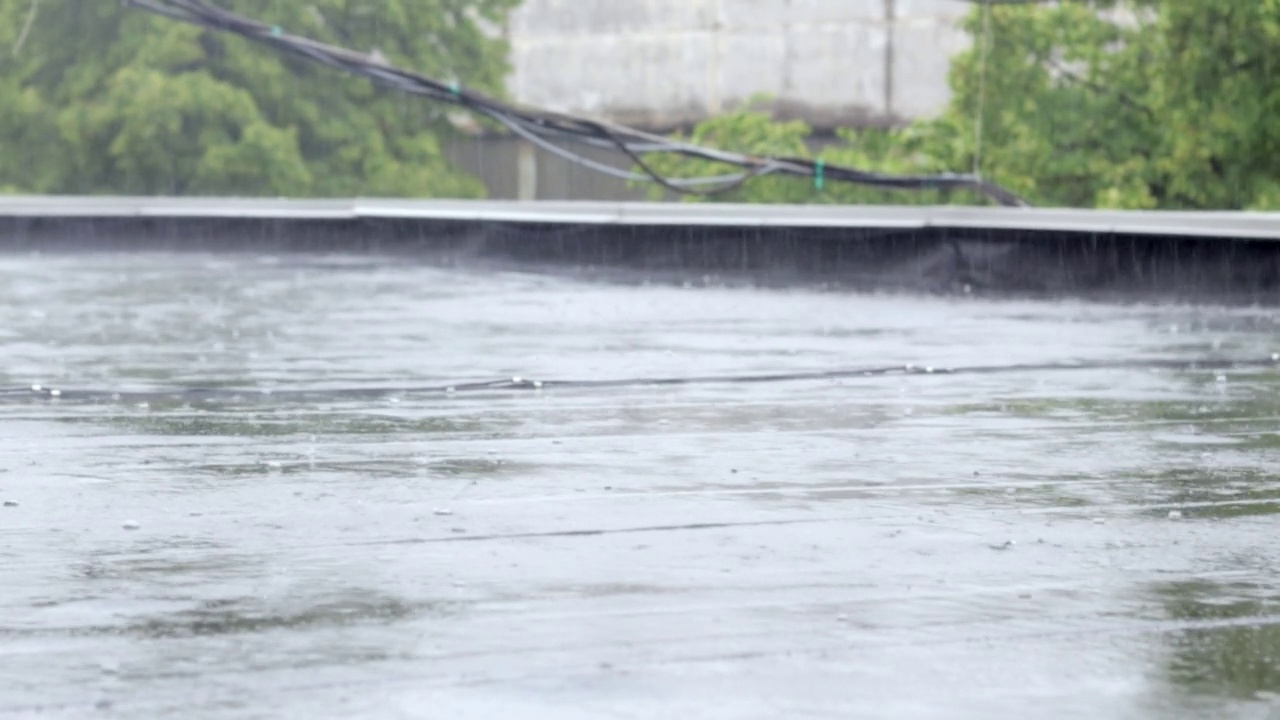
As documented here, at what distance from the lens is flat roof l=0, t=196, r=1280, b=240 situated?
769 inches

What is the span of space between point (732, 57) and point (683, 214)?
52335mm

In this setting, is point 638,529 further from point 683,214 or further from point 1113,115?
point 1113,115

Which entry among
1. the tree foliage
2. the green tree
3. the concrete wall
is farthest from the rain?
the concrete wall

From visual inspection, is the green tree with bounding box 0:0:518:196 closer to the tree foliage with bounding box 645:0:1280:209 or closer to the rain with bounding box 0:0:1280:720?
the tree foliage with bounding box 645:0:1280:209

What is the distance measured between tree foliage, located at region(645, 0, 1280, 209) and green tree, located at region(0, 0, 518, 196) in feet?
20.0

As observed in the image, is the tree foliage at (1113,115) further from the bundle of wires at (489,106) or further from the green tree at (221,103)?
the bundle of wires at (489,106)

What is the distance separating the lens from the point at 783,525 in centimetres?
798

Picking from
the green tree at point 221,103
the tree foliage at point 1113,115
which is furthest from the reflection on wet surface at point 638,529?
the green tree at point 221,103

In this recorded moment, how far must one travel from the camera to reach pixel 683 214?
76.9 feet

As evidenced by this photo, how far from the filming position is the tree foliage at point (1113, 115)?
46.0 metres

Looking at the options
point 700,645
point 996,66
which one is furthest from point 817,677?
point 996,66

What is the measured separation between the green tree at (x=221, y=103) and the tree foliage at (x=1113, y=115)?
6099mm

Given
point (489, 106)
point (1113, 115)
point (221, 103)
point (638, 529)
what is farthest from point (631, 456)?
point (221, 103)

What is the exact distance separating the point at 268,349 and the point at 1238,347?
18.1 feet
